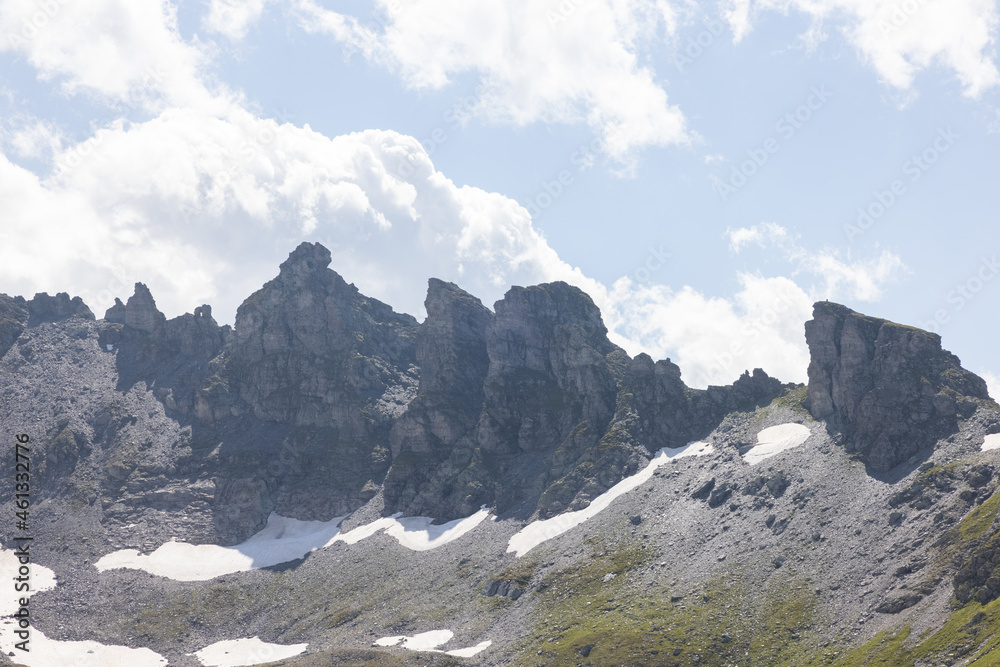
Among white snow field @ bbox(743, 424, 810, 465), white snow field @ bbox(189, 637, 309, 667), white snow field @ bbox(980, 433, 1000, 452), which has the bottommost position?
white snow field @ bbox(980, 433, 1000, 452)

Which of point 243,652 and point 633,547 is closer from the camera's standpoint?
point 633,547

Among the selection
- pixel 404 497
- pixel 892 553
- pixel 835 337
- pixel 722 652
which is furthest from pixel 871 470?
pixel 404 497

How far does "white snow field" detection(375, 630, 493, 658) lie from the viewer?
12550 cm

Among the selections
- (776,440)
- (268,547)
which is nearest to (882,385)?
(776,440)

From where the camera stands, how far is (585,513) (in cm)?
16550

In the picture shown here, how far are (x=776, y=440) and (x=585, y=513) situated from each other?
4152cm

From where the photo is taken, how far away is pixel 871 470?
446 feet

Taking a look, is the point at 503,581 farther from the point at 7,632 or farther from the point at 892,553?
the point at 7,632

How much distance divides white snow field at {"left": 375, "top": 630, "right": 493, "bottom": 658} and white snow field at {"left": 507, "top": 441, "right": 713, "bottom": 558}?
27528mm

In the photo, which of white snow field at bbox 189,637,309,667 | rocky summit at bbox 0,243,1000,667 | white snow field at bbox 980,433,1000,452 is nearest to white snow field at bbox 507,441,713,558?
rocky summit at bbox 0,243,1000,667

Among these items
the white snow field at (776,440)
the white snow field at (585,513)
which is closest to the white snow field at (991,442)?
the white snow field at (776,440)

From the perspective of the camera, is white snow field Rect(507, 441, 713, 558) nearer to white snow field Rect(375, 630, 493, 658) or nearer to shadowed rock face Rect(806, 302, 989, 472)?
white snow field Rect(375, 630, 493, 658)

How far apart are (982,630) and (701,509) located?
66.4m

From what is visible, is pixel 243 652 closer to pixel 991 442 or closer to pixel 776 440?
pixel 776 440
